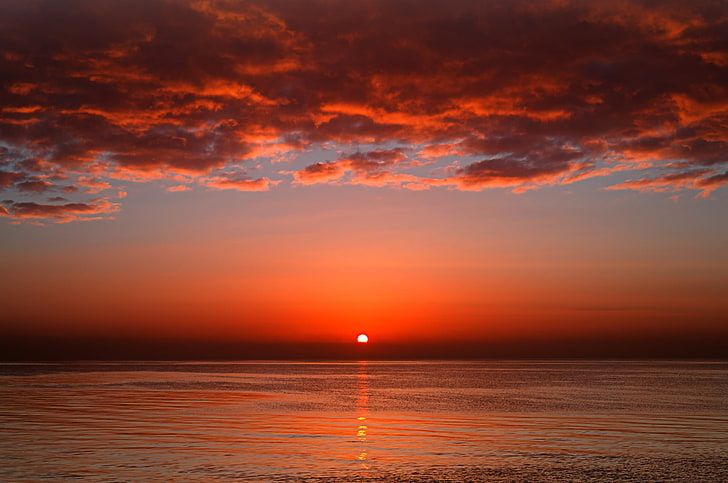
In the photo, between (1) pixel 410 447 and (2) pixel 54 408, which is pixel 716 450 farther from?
(2) pixel 54 408

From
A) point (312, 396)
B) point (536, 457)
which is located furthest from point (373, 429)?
point (312, 396)

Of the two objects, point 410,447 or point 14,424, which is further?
point 14,424

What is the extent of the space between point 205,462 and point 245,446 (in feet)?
13.4

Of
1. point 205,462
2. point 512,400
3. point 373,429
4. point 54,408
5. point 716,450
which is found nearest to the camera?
point 205,462

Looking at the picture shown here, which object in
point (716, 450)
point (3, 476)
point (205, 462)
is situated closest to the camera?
point (3, 476)

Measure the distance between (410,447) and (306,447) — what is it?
454cm

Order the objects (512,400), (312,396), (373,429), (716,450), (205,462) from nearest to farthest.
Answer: (205,462) → (716,450) → (373,429) → (512,400) → (312,396)

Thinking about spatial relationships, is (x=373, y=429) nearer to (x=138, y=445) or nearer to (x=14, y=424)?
(x=138, y=445)

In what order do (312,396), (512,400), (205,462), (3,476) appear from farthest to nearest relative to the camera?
(312,396) < (512,400) < (205,462) < (3,476)

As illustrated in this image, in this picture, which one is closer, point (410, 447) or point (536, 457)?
point (536, 457)

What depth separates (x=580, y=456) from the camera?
2656cm

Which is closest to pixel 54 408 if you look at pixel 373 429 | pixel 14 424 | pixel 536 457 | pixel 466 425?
pixel 14 424

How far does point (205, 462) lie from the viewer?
2466 centimetres

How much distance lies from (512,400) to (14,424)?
3848 centimetres
